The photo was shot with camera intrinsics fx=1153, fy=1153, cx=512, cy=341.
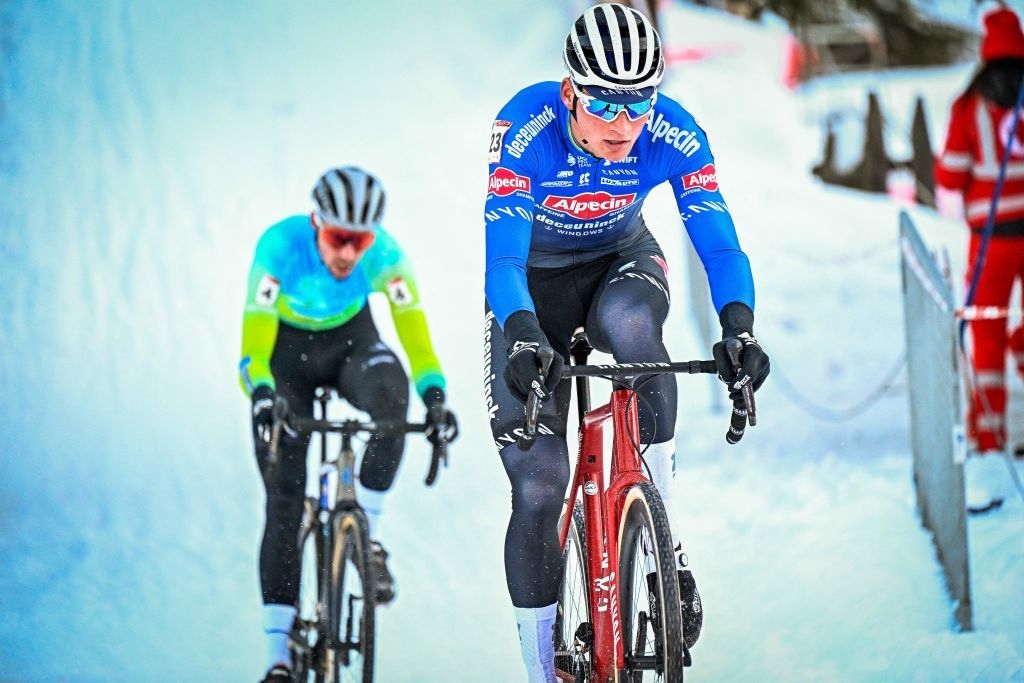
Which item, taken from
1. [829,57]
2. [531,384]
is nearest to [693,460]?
[531,384]

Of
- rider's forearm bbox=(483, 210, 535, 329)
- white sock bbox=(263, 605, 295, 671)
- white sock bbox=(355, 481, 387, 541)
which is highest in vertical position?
rider's forearm bbox=(483, 210, 535, 329)

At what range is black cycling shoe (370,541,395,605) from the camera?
3.75 m

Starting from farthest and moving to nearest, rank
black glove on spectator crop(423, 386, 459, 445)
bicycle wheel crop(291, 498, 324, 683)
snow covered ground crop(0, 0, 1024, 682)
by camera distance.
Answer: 1. snow covered ground crop(0, 0, 1024, 682)
2. bicycle wheel crop(291, 498, 324, 683)
3. black glove on spectator crop(423, 386, 459, 445)

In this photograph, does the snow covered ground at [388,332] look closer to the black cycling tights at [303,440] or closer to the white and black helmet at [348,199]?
the black cycling tights at [303,440]

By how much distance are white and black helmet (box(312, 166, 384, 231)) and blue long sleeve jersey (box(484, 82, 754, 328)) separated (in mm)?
973

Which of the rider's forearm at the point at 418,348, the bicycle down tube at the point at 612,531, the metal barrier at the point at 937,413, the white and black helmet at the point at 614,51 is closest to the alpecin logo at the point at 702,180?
the white and black helmet at the point at 614,51

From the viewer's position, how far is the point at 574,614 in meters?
3.41

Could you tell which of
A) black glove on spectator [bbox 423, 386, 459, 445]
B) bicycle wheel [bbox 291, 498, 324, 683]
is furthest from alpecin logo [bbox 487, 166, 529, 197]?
bicycle wheel [bbox 291, 498, 324, 683]

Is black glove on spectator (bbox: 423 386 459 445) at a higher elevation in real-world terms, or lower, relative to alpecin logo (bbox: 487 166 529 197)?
lower

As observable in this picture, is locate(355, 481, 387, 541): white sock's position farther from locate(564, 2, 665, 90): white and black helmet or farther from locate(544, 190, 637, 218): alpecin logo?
locate(564, 2, 665, 90): white and black helmet

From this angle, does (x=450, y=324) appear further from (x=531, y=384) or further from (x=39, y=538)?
(x=531, y=384)

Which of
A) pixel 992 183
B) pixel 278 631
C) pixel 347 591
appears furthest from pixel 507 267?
pixel 992 183

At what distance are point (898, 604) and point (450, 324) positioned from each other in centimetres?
493

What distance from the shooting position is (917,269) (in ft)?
16.7
